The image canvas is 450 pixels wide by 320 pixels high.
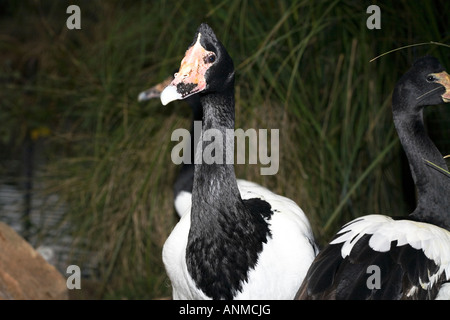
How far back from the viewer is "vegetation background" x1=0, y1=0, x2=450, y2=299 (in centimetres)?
247

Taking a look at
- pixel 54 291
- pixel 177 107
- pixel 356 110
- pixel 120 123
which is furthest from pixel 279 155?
pixel 54 291

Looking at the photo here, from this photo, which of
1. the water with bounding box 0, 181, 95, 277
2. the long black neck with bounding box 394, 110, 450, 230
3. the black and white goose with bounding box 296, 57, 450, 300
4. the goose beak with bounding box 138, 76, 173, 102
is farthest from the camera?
the water with bounding box 0, 181, 95, 277

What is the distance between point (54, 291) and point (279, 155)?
111 cm

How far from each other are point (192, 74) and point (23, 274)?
1.39 m

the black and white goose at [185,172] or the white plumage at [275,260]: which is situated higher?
the black and white goose at [185,172]

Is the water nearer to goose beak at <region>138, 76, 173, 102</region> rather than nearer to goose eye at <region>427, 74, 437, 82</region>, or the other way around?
goose beak at <region>138, 76, 173, 102</region>

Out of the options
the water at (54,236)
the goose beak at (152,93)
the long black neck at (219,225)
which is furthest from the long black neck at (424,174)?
the water at (54,236)

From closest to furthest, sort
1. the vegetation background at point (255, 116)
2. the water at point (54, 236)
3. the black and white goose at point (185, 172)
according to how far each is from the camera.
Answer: the vegetation background at point (255, 116) → the black and white goose at point (185, 172) → the water at point (54, 236)

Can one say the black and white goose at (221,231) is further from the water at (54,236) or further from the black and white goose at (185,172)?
the water at (54,236)

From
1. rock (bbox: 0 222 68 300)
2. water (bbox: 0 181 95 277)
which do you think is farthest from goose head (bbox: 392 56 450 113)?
water (bbox: 0 181 95 277)

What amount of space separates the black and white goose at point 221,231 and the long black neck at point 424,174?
0.42m

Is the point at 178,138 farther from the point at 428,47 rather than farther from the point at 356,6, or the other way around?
the point at 428,47

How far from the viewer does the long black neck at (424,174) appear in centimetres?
189

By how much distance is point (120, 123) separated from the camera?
10.5ft
